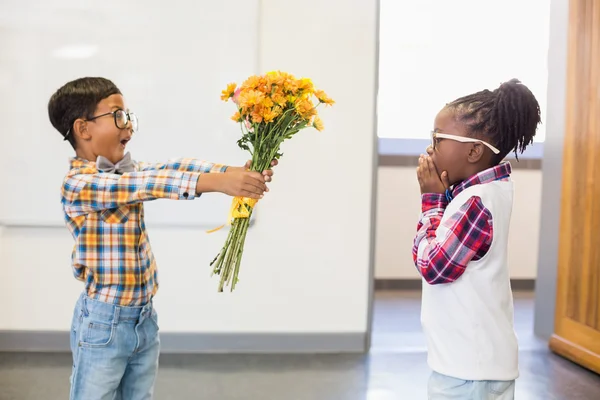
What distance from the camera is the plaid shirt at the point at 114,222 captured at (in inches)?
64.2

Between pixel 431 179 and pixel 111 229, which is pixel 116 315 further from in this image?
pixel 431 179

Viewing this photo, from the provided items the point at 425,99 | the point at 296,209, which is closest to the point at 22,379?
the point at 296,209

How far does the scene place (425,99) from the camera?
531cm

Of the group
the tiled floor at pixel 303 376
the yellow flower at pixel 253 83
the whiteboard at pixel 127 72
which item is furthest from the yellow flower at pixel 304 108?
the whiteboard at pixel 127 72

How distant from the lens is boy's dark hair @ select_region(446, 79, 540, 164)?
1.58 meters

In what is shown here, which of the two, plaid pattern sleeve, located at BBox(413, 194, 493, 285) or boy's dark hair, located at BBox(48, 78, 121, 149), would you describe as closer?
plaid pattern sleeve, located at BBox(413, 194, 493, 285)

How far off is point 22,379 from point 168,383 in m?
0.69

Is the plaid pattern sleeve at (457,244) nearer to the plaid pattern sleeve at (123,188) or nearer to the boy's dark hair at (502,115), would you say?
the boy's dark hair at (502,115)

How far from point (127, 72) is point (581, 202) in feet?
8.33

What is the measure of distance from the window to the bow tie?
370cm

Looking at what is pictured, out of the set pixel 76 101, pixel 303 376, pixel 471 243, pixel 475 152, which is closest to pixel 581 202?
pixel 303 376

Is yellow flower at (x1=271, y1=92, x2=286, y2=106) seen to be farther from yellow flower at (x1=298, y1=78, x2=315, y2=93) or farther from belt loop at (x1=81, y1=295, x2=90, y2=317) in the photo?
belt loop at (x1=81, y1=295, x2=90, y2=317)

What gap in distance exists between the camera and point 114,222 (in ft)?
5.59

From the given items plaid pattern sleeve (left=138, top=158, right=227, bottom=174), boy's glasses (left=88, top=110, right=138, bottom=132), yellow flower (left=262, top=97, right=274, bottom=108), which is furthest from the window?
yellow flower (left=262, top=97, right=274, bottom=108)
